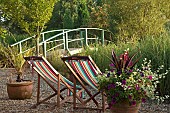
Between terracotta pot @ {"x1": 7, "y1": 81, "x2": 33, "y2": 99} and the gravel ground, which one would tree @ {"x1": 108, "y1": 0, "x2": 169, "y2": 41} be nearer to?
terracotta pot @ {"x1": 7, "y1": 81, "x2": 33, "y2": 99}

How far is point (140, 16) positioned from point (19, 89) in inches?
362

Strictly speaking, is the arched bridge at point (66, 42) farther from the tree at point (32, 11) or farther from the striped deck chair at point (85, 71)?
the striped deck chair at point (85, 71)

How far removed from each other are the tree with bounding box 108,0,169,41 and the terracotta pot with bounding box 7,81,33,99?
7.87 m

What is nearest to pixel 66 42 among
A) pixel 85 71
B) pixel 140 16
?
pixel 140 16

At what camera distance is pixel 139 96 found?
4574 mm

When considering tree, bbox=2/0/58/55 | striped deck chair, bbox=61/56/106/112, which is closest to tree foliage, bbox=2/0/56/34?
tree, bbox=2/0/58/55

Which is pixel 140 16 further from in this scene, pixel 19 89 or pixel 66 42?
pixel 19 89

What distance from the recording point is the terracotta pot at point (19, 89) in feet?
21.9

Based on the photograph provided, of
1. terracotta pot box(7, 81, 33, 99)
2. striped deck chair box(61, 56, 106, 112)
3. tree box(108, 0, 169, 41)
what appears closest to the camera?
striped deck chair box(61, 56, 106, 112)

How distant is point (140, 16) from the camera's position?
14914 millimetres

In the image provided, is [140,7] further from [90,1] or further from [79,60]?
[79,60]

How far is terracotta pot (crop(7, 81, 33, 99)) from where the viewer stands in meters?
6.67

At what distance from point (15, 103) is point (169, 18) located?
1085cm

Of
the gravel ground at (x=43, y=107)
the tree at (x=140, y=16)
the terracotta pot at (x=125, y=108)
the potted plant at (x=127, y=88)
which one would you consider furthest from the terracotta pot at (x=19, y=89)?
the tree at (x=140, y=16)
